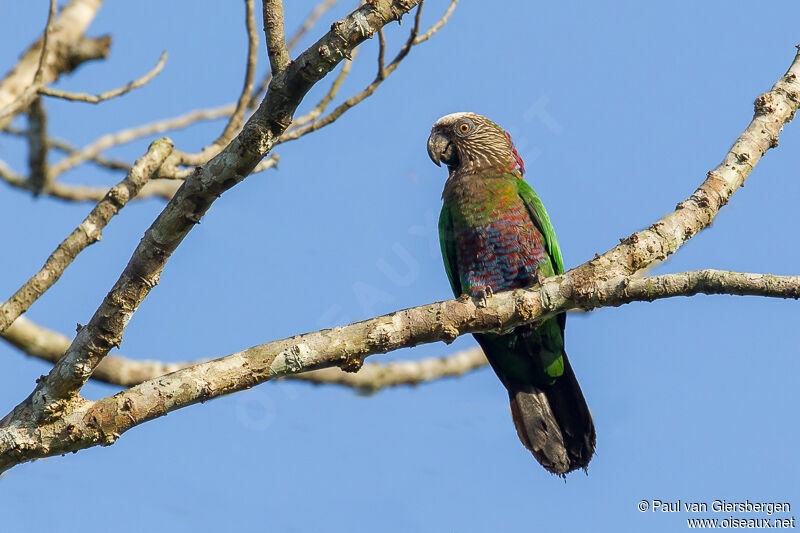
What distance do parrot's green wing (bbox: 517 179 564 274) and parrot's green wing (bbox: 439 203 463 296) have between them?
0.69m

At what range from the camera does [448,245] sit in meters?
7.04

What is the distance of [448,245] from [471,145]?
1.21 metres

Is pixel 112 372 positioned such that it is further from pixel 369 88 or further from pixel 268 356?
pixel 369 88

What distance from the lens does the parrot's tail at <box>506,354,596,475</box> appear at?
6363 mm

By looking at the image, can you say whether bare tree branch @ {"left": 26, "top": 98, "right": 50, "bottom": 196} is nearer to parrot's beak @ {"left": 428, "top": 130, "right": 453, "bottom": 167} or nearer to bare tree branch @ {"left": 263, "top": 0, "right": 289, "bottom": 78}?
parrot's beak @ {"left": 428, "top": 130, "right": 453, "bottom": 167}

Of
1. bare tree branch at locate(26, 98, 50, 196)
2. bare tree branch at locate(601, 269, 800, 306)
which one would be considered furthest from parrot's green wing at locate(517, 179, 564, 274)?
bare tree branch at locate(26, 98, 50, 196)

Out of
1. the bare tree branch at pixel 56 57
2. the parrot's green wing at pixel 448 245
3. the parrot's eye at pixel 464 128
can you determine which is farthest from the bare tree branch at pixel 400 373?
the bare tree branch at pixel 56 57

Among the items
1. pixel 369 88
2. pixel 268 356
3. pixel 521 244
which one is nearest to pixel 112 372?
pixel 268 356

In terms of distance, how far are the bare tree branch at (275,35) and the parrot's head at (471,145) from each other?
374 centimetres

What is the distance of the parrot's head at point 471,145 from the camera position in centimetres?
743

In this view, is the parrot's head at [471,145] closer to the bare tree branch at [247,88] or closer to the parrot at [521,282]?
the parrot at [521,282]

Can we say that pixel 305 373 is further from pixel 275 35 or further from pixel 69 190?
pixel 69 190

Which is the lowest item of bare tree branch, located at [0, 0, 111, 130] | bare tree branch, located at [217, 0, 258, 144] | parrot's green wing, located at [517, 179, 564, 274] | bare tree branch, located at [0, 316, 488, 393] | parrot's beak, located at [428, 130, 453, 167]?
bare tree branch, located at [0, 316, 488, 393]

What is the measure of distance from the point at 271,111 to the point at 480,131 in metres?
4.43
